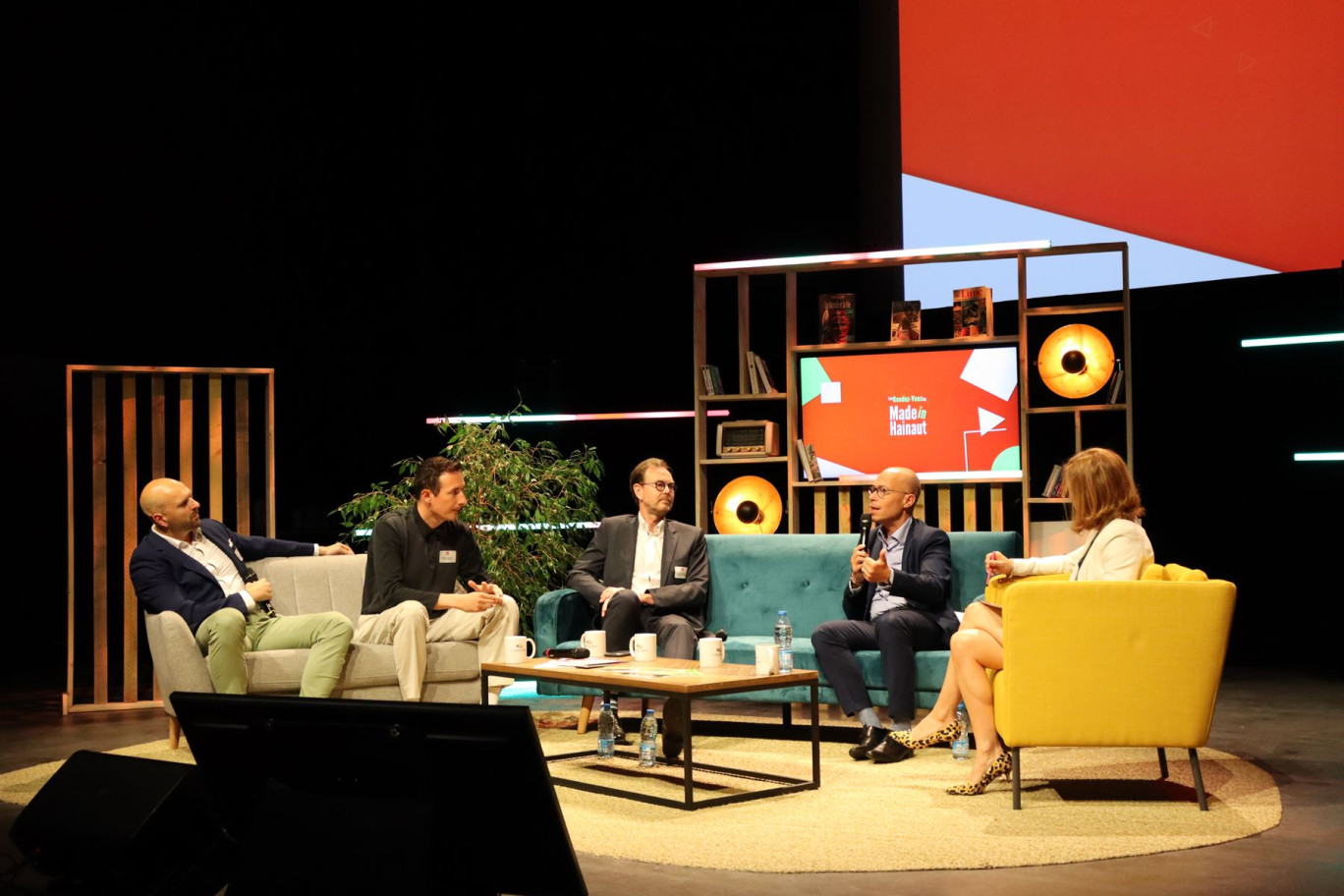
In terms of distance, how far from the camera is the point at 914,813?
3746 millimetres

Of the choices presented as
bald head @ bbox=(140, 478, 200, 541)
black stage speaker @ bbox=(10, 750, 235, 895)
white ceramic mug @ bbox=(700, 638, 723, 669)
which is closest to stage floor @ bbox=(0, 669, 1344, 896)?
black stage speaker @ bbox=(10, 750, 235, 895)

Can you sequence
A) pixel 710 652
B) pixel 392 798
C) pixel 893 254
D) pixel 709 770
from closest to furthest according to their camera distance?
pixel 392 798, pixel 710 652, pixel 709 770, pixel 893 254

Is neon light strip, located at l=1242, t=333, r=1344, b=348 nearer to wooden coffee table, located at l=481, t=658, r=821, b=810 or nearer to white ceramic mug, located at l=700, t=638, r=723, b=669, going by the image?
wooden coffee table, located at l=481, t=658, r=821, b=810

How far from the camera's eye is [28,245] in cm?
742

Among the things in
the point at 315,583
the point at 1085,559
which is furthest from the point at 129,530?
the point at 1085,559

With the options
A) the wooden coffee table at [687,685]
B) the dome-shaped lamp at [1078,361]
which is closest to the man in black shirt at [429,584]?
the wooden coffee table at [687,685]

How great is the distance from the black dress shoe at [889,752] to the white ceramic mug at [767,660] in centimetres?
75

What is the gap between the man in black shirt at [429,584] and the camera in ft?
16.7

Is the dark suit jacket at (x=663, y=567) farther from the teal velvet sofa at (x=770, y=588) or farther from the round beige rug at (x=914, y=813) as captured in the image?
the round beige rug at (x=914, y=813)

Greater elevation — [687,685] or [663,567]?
[663,567]

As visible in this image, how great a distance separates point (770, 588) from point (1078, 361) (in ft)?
7.32

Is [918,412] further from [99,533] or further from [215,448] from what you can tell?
[99,533]

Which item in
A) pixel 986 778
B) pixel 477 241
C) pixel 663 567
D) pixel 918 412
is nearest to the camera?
pixel 986 778

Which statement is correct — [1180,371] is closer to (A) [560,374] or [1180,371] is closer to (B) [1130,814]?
(A) [560,374]
